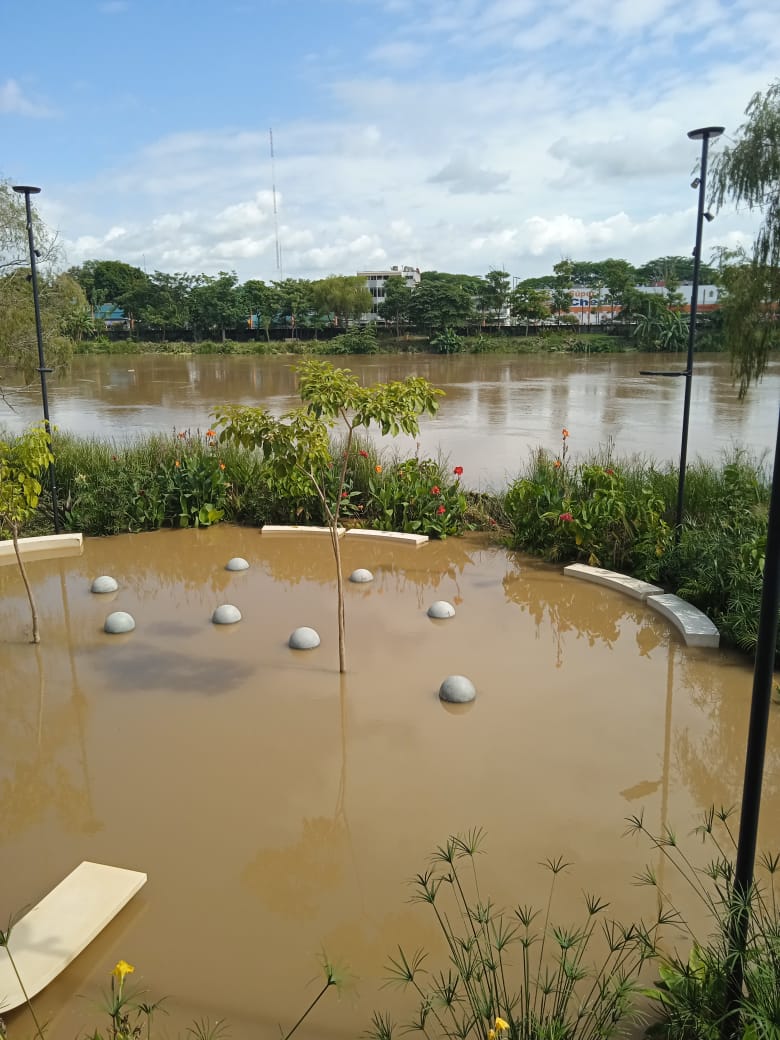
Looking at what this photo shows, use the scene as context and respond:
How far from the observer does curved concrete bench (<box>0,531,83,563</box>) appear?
306 inches

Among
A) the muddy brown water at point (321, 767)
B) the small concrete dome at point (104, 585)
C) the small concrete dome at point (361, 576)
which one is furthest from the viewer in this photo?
the small concrete dome at point (361, 576)

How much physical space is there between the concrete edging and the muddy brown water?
0.12 m

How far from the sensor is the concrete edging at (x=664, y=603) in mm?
5477

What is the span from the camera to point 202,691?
485cm

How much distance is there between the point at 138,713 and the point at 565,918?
8.95 ft

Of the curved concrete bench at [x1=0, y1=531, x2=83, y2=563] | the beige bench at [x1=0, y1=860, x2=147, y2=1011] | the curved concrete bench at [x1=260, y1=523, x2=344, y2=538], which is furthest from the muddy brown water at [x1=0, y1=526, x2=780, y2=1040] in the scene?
the curved concrete bench at [x1=260, y1=523, x2=344, y2=538]

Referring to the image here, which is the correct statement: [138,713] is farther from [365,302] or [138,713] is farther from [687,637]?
[365,302]

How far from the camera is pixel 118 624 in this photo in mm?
5828

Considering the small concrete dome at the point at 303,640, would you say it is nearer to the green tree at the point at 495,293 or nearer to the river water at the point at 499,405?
the river water at the point at 499,405

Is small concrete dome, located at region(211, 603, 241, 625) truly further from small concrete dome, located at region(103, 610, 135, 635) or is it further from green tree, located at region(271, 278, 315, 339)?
green tree, located at region(271, 278, 315, 339)

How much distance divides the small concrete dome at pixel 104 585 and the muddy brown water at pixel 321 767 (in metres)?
0.11

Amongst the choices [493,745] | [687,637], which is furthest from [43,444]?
[687,637]

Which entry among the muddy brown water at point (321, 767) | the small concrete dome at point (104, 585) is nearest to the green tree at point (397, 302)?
the small concrete dome at point (104, 585)

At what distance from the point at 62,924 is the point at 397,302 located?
53.8 m
